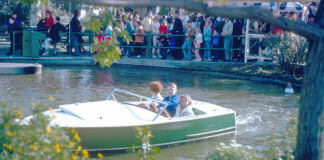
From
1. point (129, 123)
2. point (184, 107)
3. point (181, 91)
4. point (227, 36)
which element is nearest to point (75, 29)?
point (227, 36)

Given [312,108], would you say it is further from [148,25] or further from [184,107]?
[148,25]

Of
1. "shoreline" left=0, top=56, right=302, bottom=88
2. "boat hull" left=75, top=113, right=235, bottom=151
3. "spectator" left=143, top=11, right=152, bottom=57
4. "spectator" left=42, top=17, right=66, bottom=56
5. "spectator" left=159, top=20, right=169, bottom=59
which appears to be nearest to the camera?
"boat hull" left=75, top=113, right=235, bottom=151

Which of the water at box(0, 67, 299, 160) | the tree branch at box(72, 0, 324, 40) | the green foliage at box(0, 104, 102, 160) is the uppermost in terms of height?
the tree branch at box(72, 0, 324, 40)

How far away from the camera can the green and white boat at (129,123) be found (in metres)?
7.77

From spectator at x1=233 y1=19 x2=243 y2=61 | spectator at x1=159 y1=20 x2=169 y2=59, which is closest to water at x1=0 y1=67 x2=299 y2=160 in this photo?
spectator at x1=159 y1=20 x2=169 y2=59

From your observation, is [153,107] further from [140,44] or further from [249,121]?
[140,44]

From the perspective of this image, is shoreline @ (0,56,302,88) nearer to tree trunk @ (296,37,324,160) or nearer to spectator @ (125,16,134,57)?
spectator @ (125,16,134,57)

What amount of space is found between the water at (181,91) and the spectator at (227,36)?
1.39 m

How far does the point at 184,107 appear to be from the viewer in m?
8.99

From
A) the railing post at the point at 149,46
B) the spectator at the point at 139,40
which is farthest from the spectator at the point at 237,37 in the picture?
the spectator at the point at 139,40

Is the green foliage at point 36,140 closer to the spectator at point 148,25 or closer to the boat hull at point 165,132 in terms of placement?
the boat hull at point 165,132

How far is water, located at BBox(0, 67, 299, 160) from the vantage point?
9438 millimetres

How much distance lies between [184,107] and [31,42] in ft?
42.0

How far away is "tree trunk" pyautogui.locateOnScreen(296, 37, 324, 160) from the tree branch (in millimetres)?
212
